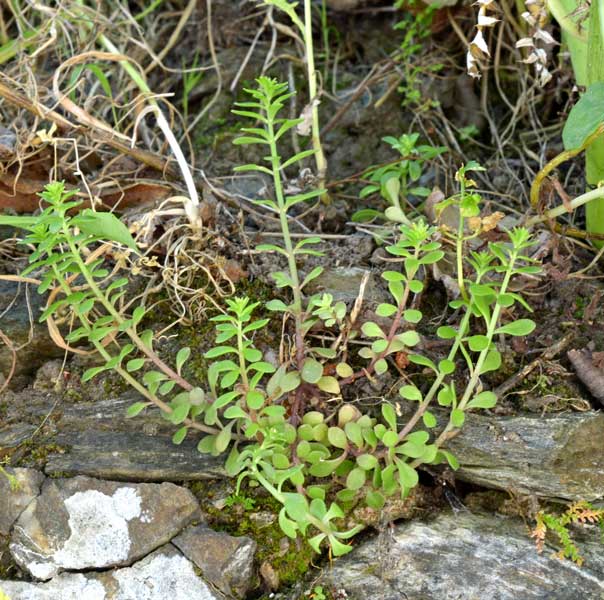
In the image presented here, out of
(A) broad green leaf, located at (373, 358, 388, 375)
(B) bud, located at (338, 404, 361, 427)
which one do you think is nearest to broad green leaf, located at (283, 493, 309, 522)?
(B) bud, located at (338, 404, 361, 427)

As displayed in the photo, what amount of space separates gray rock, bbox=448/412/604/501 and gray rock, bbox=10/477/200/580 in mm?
734

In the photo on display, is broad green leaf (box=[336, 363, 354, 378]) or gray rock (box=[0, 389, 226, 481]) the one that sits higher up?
broad green leaf (box=[336, 363, 354, 378])

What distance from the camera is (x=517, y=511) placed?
2025mm

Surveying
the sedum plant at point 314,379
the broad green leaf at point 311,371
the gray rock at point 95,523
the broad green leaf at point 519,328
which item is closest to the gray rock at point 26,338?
the sedum plant at point 314,379

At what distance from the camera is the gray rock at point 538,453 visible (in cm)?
197

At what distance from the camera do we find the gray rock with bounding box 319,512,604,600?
6.09ft

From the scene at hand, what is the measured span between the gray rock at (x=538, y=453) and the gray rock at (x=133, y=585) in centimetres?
73

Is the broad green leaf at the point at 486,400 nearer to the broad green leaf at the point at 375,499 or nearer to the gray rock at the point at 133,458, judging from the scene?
the broad green leaf at the point at 375,499

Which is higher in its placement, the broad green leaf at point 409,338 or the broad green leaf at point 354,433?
the broad green leaf at point 409,338

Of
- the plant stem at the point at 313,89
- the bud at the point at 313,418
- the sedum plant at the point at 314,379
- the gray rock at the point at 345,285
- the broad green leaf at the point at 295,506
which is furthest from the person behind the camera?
the plant stem at the point at 313,89

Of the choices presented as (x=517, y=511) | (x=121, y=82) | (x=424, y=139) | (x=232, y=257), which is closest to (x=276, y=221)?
(x=232, y=257)

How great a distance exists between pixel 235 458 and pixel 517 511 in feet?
2.42

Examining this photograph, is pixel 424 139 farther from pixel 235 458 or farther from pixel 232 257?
pixel 235 458

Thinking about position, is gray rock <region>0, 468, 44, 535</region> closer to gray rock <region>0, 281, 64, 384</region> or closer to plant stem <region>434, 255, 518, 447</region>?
gray rock <region>0, 281, 64, 384</region>
